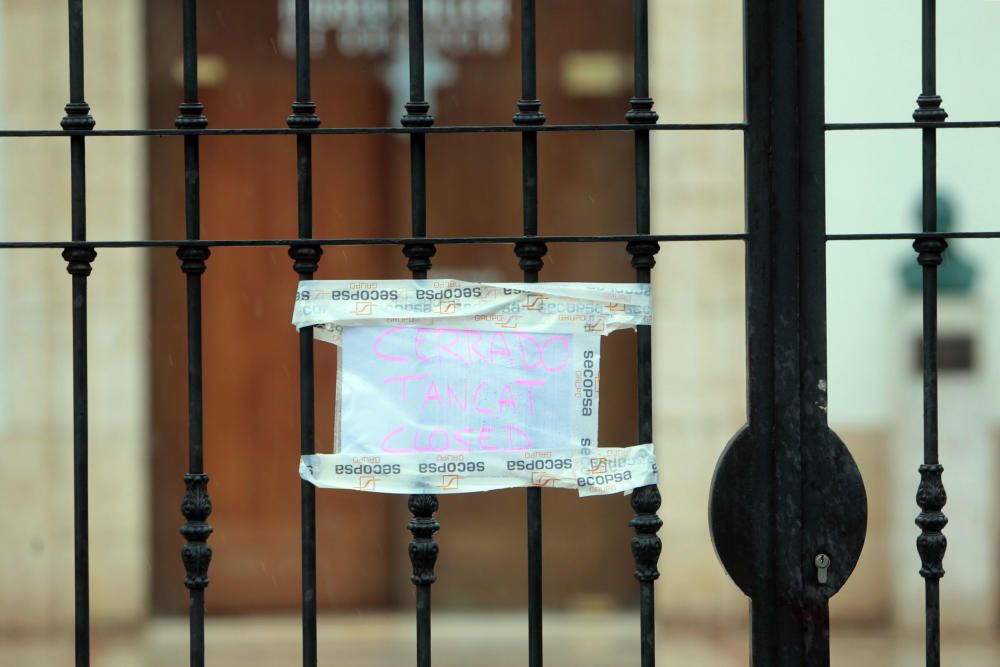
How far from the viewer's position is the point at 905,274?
17.9 ft

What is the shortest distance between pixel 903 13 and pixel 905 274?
1.06 metres

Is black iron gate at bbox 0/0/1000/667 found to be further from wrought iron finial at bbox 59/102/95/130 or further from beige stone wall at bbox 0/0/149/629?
beige stone wall at bbox 0/0/149/629

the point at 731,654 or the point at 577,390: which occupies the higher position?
the point at 577,390

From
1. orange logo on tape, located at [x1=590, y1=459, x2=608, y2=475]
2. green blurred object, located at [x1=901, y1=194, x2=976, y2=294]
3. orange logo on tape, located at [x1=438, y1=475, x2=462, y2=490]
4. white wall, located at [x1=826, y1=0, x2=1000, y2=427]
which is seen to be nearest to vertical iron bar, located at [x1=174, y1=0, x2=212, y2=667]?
orange logo on tape, located at [x1=438, y1=475, x2=462, y2=490]

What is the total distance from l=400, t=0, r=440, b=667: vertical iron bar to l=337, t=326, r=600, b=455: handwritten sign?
0.10 m

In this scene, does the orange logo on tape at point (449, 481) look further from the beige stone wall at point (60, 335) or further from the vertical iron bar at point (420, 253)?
the beige stone wall at point (60, 335)

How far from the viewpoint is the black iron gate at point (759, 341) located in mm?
2197

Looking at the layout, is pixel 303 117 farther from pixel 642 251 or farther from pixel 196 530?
pixel 196 530

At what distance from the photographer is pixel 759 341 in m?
2.22

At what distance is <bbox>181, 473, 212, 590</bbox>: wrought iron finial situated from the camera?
7.27 ft

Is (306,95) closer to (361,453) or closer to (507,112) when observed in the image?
(361,453)

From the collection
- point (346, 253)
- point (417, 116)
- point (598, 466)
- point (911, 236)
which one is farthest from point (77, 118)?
point (346, 253)

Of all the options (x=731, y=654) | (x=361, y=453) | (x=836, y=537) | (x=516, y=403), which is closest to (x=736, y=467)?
(x=836, y=537)

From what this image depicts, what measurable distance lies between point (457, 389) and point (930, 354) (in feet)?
2.68
